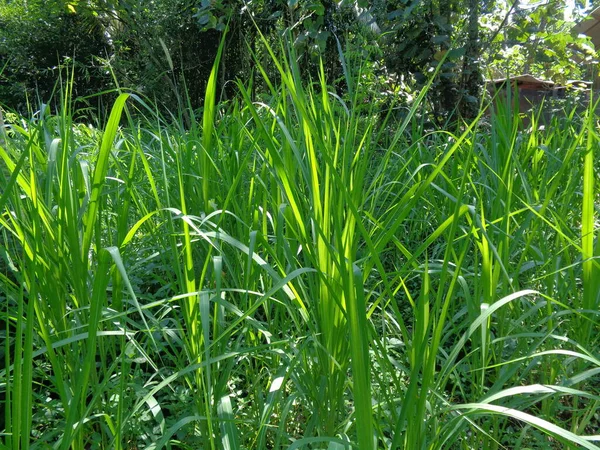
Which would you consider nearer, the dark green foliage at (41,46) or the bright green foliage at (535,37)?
the bright green foliage at (535,37)

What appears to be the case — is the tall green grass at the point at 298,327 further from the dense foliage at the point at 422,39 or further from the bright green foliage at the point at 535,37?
the bright green foliage at the point at 535,37

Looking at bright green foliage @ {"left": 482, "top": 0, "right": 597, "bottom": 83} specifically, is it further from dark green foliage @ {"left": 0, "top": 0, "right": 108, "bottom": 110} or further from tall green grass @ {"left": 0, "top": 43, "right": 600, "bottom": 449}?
dark green foliage @ {"left": 0, "top": 0, "right": 108, "bottom": 110}

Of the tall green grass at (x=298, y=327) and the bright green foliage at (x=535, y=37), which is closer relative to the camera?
the tall green grass at (x=298, y=327)

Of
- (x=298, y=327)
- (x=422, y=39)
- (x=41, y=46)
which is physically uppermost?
(x=41, y=46)

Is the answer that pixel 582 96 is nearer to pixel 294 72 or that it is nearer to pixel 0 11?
pixel 294 72

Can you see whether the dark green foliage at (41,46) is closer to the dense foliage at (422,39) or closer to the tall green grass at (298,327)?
the dense foliage at (422,39)

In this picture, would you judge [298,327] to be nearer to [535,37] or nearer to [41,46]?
[535,37]

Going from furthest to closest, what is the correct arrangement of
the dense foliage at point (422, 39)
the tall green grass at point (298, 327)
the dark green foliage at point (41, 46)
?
the dark green foliage at point (41, 46) → the dense foliage at point (422, 39) → the tall green grass at point (298, 327)

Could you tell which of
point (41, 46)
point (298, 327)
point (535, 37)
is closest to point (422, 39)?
point (535, 37)

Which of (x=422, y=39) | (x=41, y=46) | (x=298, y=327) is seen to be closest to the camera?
(x=298, y=327)

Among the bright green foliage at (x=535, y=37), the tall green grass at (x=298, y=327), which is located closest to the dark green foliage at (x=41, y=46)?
the bright green foliage at (x=535, y=37)

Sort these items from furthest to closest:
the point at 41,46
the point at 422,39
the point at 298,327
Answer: the point at 41,46 → the point at 422,39 → the point at 298,327

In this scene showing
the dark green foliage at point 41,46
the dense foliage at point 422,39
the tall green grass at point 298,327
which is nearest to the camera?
the tall green grass at point 298,327

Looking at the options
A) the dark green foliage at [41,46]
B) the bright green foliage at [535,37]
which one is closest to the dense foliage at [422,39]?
the bright green foliage at [535,37]
